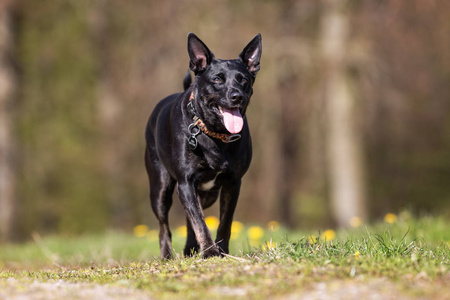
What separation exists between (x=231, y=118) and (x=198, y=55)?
0.74 m

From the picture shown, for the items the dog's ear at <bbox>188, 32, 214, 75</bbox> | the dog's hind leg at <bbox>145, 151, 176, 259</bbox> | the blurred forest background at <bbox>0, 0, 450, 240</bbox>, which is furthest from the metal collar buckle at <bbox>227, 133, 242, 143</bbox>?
the blurred forest background at <bbox>0, 0, 450, 240</bbox>

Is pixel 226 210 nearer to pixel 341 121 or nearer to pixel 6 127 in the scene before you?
pixel 341 121

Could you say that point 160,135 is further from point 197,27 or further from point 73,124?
point 73,124

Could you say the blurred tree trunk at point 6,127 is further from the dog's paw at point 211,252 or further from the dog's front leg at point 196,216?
the dog's paw at point 211,252

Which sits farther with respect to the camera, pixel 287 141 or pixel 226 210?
pixel 287 141

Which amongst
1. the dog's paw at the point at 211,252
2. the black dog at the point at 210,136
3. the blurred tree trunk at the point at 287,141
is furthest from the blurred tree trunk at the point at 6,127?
the dog's paw at the point at 211,252

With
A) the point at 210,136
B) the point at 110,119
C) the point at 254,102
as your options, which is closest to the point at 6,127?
the point at 110,119

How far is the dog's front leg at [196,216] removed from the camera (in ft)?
17.1

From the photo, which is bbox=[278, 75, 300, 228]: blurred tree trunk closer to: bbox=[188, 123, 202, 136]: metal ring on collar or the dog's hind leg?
the dog's hind leg

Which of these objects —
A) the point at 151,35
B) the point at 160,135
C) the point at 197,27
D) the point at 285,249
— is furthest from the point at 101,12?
the point at 285,249

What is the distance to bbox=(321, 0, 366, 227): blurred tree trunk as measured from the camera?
14.4 metres

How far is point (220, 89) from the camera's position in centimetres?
534

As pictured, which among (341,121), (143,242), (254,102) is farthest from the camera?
(254,102)

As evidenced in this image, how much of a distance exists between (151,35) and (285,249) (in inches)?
466
